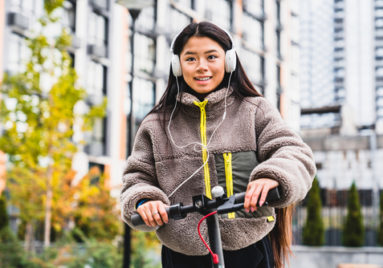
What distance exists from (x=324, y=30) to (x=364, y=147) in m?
118

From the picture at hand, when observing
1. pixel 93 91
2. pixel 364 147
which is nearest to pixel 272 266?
pixel 364 147

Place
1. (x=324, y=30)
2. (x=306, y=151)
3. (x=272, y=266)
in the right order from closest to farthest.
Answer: (x=306, y=151) < (x=272, y=266) < (x=324, y=30)

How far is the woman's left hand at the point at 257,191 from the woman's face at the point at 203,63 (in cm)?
56

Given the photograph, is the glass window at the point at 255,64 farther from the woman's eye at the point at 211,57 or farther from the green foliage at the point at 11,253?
the woman's eye at the point at 211,57

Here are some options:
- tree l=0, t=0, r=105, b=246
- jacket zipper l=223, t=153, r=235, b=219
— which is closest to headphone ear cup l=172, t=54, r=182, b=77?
jacket zipper l=223, t=153, r=235, b=219

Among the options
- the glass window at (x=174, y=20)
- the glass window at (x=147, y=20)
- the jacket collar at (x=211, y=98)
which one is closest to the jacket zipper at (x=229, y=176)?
the jacket collar at (x=211, y=98)

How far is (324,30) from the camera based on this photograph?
5094 inches

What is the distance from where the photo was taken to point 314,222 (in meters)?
15.4

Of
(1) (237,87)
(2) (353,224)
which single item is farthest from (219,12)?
(1) (237,87)

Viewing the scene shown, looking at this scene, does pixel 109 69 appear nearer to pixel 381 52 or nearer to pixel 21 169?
pixel 21 169

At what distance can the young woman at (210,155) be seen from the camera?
1.94 metres

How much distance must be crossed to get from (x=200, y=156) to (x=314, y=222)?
13992 mm

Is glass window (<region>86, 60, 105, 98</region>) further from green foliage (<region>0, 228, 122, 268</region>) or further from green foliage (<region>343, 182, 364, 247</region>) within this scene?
green foliage (<region>0, 228, 122, 268</region>)

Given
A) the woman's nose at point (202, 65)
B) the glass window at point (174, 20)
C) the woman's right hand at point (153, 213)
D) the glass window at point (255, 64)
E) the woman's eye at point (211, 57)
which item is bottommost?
the woman's right hand at point (153, 213)
